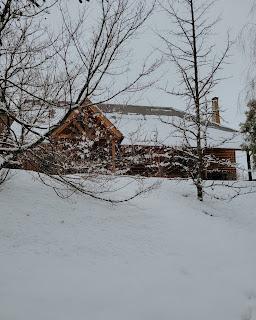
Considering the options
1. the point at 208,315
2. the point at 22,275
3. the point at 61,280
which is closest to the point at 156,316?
the point at 208,315

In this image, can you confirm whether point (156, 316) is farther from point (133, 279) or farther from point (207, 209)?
point (207, 209)

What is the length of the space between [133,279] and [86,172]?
3.71m

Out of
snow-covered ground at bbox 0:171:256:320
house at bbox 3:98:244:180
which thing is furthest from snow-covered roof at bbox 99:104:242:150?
snow-covered ground at bbox 0:171:256:320

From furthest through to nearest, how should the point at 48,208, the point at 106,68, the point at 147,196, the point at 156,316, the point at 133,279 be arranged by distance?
the point at 147,196
the point at 48,208
the point at 106,68
the point at 133,279
the point at 156,316

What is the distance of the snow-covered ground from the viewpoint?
630 centimetres

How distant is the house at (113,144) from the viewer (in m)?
9.05

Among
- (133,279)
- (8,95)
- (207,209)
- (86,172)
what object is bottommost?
(133,279)

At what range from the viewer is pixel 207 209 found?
11977mm

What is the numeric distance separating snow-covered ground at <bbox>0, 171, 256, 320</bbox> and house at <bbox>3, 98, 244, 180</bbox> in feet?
3.84

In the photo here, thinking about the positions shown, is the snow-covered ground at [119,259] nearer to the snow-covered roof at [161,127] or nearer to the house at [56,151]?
the house at [56,151]

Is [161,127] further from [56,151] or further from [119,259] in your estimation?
[119,259]

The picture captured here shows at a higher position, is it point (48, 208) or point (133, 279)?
point (48, 208)

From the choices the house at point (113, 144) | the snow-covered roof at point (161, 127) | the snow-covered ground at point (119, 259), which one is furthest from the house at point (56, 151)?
the snow-covered roof at point (161, 127)

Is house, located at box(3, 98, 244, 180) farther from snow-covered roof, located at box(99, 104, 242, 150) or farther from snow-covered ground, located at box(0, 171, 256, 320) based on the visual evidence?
snow-covered ground, located at box(0, 171, 256, 320)
